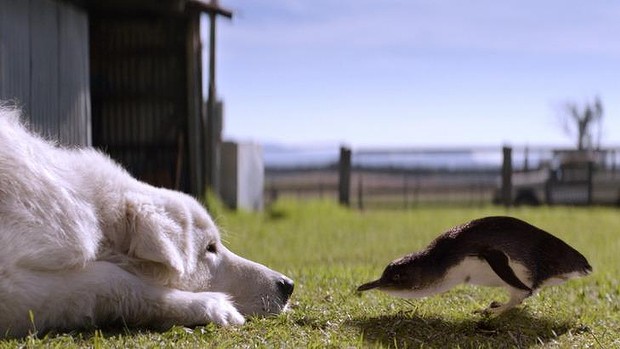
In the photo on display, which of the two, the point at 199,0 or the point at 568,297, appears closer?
the point at 568,297

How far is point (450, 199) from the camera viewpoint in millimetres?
24609

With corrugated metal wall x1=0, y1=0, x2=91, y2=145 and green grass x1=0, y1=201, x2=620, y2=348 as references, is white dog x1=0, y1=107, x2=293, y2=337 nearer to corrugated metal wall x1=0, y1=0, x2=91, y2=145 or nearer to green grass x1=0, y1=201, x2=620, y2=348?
green grass x1=0, y1=201, x2=620, y2=348

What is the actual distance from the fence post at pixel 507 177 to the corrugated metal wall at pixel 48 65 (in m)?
11.7

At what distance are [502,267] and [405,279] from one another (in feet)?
1.74

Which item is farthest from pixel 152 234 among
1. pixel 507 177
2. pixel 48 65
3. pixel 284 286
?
pixel 507 177

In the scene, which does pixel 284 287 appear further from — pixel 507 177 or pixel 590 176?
pixel 590 176

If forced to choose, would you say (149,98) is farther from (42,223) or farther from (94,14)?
(42,223)

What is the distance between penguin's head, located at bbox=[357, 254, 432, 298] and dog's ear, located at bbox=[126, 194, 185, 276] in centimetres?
113

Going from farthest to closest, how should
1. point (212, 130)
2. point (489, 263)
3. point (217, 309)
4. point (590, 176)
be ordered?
1. point (590, 176)
2. point (212, 130)
3. point (489, 263)
4. point (217, 309)

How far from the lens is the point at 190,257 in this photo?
13.7ft

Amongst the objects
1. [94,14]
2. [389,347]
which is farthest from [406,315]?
[94,14]

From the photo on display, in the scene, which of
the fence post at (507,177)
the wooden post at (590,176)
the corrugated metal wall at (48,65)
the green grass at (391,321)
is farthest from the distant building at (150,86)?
the wooden post at (590,176)

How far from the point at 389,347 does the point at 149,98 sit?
369 inches

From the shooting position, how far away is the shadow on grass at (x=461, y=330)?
3988 mm
